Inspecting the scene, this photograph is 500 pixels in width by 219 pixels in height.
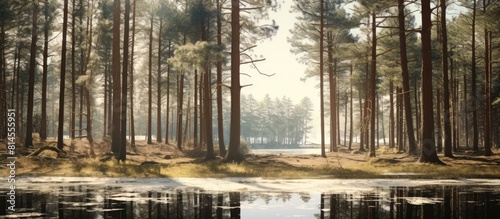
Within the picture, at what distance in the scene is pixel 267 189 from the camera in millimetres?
10859

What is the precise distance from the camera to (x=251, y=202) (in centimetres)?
837

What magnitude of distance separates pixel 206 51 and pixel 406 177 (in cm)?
1112

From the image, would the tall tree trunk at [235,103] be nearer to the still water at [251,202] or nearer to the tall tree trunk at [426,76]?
the tall tree trunk at [426,76]

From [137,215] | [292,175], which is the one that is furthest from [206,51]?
[137,215]

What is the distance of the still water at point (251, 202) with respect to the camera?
686 centimetres

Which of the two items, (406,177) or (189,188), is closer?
(189,188)

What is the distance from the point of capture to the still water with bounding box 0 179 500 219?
686cm

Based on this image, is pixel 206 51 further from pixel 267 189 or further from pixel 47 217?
pixel 47 217

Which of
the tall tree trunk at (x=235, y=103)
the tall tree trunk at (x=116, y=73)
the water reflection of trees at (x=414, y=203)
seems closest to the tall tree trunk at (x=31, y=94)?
the tall tree trunk at (x=116, y=73)

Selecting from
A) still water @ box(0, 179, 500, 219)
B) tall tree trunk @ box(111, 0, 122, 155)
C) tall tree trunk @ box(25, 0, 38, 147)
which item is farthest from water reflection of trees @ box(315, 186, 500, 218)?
tall tree trunk @ box(25, 0, 38, 147)

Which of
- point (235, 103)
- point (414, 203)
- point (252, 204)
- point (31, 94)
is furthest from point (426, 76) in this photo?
point (31, 94)

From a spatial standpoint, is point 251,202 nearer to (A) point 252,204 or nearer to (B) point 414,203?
(A) point 252,204

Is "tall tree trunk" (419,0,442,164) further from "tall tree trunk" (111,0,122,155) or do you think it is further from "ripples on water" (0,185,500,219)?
"tall tree trunk" (111,0,122,155)

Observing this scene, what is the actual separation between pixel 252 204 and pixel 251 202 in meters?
0.27
